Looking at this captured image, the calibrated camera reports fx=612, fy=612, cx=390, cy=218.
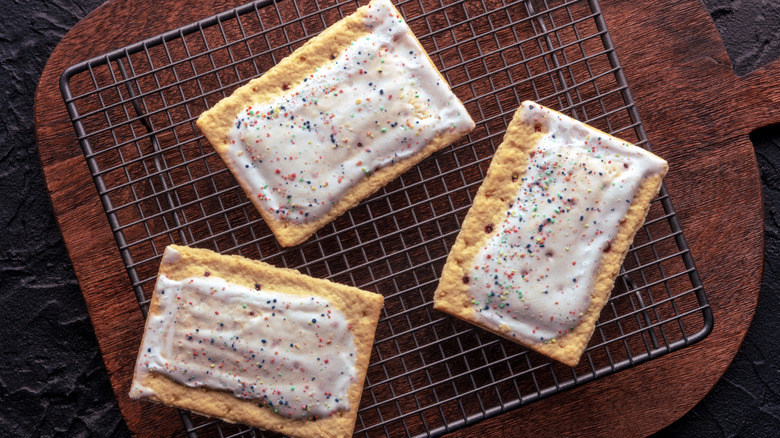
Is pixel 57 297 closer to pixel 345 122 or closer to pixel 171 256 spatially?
pixel 171 256

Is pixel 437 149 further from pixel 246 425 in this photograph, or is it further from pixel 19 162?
pixel 19 162

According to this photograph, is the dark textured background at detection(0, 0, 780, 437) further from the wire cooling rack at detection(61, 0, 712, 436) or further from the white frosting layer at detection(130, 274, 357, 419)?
the white frosting layer at detection(130, 274, 357, 419)

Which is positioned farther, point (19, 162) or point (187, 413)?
point (19, 162)

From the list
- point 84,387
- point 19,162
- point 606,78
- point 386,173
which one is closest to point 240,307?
point 386,173

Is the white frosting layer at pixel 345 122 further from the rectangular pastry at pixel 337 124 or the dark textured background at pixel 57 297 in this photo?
the dark textured background at pixel 57 297

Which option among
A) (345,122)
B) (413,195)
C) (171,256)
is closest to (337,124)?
(345,122)

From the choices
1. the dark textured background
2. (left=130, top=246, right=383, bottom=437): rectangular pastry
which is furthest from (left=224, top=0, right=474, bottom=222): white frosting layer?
the dark textured background

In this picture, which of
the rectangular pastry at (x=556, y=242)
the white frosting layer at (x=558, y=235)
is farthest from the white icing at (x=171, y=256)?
the white frosting layer at (x=558, y=235)
